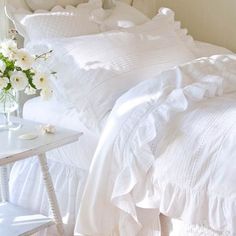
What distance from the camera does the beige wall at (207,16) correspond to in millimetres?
3203

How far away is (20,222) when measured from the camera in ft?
6.59

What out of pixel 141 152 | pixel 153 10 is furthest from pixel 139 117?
pixel 153 10

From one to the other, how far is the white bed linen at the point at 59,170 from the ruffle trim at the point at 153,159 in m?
0.31

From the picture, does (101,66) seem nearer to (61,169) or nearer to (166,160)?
(61,169)

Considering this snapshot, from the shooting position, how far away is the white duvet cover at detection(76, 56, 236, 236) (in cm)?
156

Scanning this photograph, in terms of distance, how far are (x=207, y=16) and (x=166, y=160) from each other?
184 cm

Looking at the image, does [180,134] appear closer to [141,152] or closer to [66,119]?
[141,152]

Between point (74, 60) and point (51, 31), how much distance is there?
29 centimetres

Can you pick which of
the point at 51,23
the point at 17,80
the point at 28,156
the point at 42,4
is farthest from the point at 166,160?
the point at 42,4

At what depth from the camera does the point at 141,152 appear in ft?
5.60

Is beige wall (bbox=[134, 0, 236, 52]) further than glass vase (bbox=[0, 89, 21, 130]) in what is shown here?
Yes

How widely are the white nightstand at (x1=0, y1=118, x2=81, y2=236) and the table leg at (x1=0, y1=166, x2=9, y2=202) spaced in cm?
8

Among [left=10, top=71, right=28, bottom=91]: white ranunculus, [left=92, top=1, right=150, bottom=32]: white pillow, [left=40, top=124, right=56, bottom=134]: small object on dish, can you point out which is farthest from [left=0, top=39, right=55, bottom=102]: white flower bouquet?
[left=92, top=1, right=150, bottom=32]: white pillow

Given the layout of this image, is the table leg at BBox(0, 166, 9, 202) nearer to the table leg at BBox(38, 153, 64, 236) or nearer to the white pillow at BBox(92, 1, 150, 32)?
the table leg at BBox(38, 153, 64, 236)
